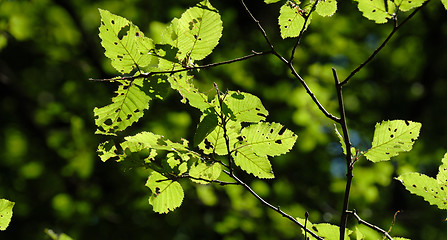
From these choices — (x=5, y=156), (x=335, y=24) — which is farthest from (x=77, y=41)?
(x=335, y=24)

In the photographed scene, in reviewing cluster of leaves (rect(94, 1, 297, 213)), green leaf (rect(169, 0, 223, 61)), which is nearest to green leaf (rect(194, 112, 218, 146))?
cluster of leaves (rect(94, 1, 297, 213))

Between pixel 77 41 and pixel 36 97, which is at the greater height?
pixel 77 41

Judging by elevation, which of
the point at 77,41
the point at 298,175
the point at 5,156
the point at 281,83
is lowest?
the point at 5,156

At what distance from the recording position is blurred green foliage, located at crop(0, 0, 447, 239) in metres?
4.00

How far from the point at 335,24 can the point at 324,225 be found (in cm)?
401

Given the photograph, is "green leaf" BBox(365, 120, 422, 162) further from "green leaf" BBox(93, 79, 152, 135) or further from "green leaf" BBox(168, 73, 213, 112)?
"green leaf" BBox(93, 79, 152, 135)

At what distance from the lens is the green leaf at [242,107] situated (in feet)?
2.78

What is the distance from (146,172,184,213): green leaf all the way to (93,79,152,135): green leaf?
0.15 m

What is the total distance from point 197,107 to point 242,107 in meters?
0.09

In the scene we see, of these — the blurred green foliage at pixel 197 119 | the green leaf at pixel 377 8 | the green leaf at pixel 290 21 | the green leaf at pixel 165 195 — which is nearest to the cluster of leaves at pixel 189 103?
the green leaf at pixel 165 195

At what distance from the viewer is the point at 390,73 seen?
575 cm

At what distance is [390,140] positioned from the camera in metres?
0.94

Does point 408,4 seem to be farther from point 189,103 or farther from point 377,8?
point 189,103

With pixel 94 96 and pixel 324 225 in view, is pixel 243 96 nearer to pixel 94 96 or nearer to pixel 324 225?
pixel 324 225
